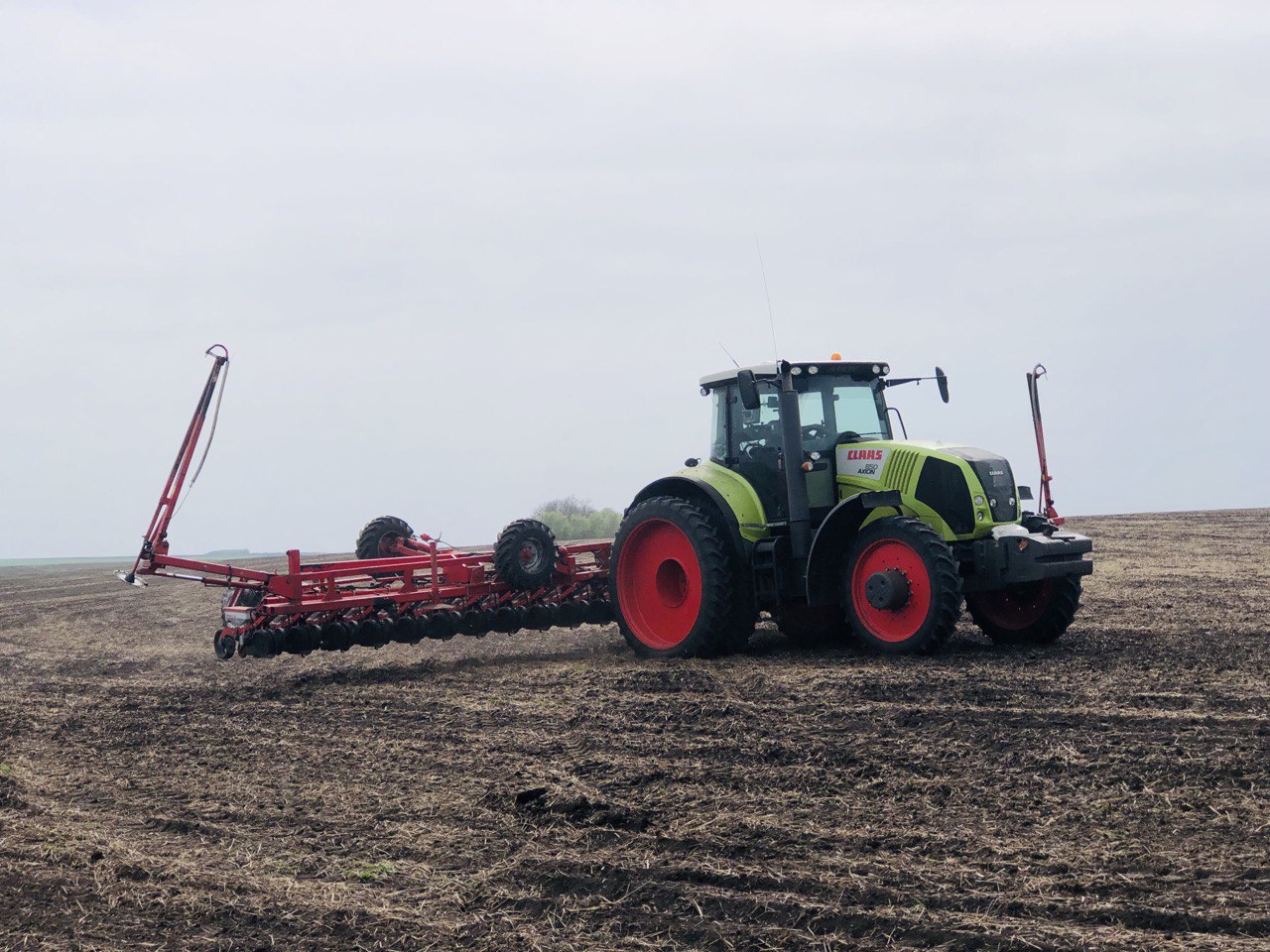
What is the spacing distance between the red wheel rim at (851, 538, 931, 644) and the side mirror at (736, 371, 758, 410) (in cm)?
150

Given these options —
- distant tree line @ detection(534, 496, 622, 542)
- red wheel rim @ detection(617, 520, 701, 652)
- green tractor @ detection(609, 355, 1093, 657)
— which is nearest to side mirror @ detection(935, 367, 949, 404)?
green tractor @ detection(609, 355, 1093, 657)

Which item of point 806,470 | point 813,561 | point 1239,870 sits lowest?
point 1239,870

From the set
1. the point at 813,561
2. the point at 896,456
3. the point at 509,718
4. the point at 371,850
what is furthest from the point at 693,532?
the point at 371,850

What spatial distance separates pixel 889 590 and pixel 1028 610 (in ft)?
5.40

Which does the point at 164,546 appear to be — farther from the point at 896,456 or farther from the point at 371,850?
the point at 896,456

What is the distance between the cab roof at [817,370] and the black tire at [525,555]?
83.8 inches

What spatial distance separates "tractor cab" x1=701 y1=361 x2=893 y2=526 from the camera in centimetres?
1072

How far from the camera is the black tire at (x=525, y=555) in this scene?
1172 cm

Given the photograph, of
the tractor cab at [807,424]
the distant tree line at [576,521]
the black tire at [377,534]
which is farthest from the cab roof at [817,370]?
the distant tree line at [576,521]

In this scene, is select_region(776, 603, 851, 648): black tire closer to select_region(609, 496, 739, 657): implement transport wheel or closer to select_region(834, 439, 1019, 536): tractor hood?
select_region(609, 496, 739, 657): implement transport wheel

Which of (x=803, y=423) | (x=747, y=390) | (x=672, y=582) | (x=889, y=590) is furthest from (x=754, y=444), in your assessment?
(x=889, y=590)

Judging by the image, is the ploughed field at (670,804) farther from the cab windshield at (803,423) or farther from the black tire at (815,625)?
the cab windshield at (803,423)

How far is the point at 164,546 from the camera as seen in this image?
10383mm

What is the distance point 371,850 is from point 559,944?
149cm
